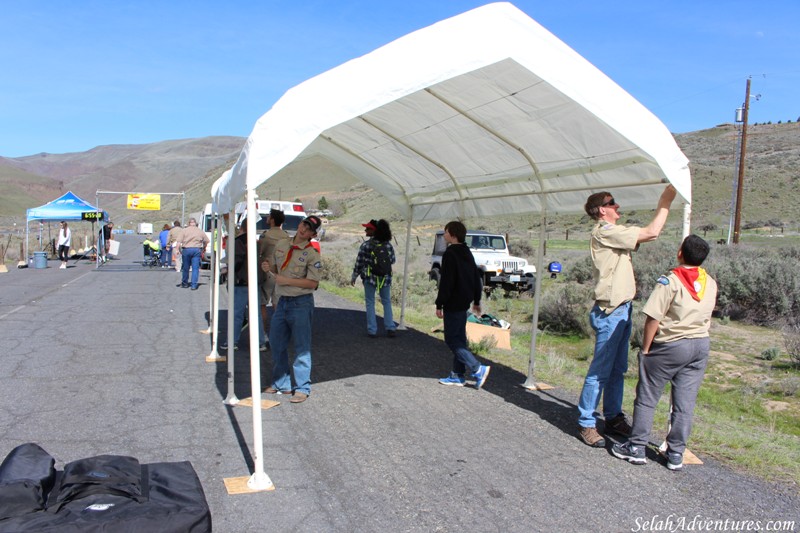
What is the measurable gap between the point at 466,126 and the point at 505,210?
6.43 ft

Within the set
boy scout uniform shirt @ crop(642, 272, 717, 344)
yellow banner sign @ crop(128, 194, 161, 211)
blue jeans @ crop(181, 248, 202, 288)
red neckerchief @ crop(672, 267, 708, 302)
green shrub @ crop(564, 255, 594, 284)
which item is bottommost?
green shrub @ crop(564, 255, 594, 284)

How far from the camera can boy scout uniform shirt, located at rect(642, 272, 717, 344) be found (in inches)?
197

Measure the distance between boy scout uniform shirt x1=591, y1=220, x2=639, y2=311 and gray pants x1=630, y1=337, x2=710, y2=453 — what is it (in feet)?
1.86

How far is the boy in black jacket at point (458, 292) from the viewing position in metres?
7.20

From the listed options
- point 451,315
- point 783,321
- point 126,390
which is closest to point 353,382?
point 451,315

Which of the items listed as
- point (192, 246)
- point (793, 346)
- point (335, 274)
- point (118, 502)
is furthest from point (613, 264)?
point (335, 274)

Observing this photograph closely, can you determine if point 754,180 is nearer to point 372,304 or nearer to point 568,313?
point 568,313

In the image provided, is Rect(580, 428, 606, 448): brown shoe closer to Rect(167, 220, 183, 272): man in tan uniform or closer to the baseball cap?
the baseball cap

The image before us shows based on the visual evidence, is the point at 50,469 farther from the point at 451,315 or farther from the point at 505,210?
the point at 505,210

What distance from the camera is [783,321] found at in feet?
46.7

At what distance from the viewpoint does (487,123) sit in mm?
7043

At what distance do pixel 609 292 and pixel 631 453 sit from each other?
1.33 metres

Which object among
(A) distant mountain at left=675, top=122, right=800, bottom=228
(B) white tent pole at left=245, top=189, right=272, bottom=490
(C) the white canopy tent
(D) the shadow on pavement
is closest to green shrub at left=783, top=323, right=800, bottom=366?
(D) the shadow on pavement

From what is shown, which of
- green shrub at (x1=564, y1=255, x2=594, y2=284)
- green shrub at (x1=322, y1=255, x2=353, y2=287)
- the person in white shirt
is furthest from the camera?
the person in white shirt
